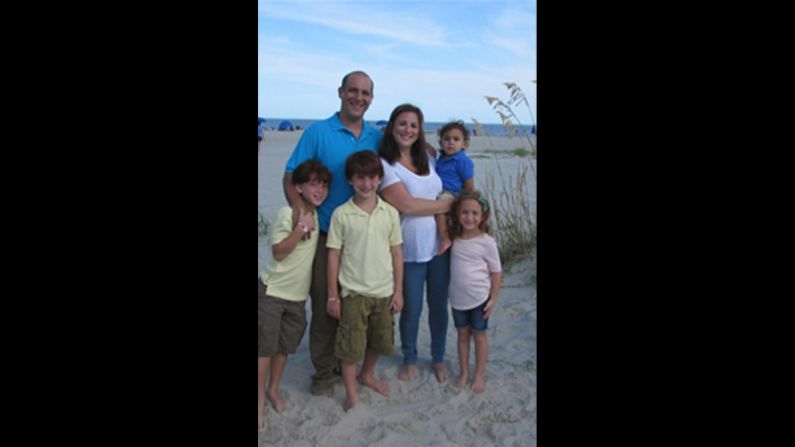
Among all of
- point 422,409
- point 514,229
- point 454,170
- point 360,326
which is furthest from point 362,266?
point 514,229

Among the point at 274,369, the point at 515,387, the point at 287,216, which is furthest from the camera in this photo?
the point at 515,387

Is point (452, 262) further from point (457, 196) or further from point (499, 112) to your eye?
point (499, 112)

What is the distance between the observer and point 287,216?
2977 mm

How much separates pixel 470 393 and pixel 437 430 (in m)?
0.39

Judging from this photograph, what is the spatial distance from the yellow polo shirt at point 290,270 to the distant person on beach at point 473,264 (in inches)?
30.5

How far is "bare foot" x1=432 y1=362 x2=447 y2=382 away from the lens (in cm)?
354

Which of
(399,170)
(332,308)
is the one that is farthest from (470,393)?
(399,170)

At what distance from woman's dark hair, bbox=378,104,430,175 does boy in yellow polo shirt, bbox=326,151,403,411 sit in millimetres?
114

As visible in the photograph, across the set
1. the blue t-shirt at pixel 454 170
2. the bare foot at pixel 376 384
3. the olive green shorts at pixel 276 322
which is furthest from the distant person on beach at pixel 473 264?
the olive green shorts at pixel 276 322

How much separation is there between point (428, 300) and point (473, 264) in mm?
390

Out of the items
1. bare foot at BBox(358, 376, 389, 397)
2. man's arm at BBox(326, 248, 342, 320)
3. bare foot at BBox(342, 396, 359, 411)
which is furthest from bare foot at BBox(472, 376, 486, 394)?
man's arm at BBox(326, 248, 342, 320)

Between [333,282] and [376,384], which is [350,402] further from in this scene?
[333,282]

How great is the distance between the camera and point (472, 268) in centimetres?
327
